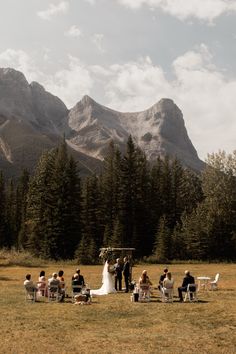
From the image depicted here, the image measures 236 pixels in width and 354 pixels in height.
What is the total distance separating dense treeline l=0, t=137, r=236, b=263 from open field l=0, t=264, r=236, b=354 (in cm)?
3678

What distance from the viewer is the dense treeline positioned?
6694 centimetres

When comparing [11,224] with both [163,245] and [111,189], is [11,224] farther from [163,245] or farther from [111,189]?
[163,245]

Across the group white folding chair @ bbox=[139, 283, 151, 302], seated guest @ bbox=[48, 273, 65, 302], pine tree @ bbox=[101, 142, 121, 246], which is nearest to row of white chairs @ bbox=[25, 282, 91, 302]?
seated guest @ bbox=[48, 273, 65, 302]

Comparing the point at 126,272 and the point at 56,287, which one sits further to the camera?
the point at 126,272

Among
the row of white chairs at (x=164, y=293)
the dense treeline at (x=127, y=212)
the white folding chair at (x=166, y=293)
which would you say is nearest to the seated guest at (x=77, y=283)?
the row of white chairs at (x=164, y=293)

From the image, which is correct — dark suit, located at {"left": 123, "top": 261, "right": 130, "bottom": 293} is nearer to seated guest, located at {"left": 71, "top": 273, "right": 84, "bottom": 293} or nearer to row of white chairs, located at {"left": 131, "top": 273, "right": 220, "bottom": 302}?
seated guest, located at {"left": 71, "top": 273, "right": 84, "bottom": 293}

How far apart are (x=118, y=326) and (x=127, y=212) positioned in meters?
55.9

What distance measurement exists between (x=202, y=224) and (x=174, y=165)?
19557mm

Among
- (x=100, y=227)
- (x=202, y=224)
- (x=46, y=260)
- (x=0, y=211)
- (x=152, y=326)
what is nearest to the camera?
(x=152, y=326)

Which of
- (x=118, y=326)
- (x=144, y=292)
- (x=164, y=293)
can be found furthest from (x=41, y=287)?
(x=118, y=326)

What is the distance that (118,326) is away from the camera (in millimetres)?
17656

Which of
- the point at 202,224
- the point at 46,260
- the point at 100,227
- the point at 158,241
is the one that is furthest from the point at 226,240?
the point at 46,260

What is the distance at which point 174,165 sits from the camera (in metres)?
86.8

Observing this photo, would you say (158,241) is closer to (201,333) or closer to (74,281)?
(74,281)
